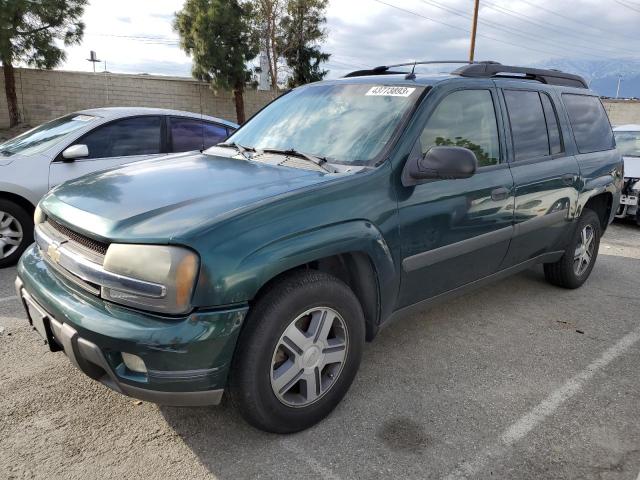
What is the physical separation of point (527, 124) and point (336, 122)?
4.98ft

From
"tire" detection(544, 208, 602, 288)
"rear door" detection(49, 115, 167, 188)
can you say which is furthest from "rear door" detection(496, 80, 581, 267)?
"rear door" detection(49, 115, 167, 188)

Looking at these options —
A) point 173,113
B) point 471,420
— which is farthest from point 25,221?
point 471,420

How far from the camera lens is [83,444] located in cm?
240

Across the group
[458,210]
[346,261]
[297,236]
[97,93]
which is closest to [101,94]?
[97,93]

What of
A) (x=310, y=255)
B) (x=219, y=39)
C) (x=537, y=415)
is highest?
(x=219, y=39)

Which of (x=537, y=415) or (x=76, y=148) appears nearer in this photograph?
(x=537, y=415)

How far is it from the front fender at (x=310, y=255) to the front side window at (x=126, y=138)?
3764 millimetres

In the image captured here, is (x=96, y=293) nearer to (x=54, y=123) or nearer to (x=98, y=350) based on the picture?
(x=98, y=350)

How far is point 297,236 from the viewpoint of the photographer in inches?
89.7

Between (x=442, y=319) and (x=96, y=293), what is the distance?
265cm

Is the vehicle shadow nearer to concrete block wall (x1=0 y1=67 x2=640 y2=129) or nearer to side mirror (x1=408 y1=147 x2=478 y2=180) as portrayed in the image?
side mirror (x1=408 y1=147 x2=478 y2=180)

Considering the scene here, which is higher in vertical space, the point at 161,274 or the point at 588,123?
the point at 588,123

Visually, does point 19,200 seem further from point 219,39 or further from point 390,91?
point 219,39

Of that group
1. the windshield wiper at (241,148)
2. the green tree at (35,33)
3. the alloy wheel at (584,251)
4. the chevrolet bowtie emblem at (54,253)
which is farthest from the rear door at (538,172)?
the green tree at (35,33)
